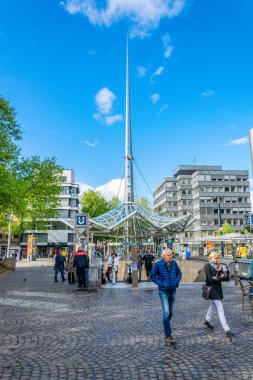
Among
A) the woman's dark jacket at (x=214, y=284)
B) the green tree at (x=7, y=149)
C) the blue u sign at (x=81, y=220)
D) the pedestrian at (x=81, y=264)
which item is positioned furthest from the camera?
the green tree at (x=7, y=149)

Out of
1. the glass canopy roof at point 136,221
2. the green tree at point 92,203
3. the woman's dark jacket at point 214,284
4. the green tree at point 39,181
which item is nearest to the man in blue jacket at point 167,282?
the woman's dark jacket at point 214,284

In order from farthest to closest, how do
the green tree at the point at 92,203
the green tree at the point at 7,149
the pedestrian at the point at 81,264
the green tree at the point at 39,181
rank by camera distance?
the green tree at the point at 92,203, the green tree at the point at 39,181, the green tree at the point at 7,149, the pedestrian at the point at 81,264

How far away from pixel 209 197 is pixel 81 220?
76229mm

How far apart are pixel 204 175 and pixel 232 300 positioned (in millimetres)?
81070

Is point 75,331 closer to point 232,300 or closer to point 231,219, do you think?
point 232,300

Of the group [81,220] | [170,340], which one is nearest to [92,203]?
[81,220]

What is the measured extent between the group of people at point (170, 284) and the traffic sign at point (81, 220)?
369 inches

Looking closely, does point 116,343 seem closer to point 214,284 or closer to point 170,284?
point 170,284

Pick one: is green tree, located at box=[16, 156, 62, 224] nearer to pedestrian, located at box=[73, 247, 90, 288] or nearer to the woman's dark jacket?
pedestrian, located at box=[73, 247, 90, 288]

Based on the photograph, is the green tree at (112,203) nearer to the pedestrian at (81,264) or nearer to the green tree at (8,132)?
the green tree at (8,132)

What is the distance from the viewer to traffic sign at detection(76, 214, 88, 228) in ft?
53.2

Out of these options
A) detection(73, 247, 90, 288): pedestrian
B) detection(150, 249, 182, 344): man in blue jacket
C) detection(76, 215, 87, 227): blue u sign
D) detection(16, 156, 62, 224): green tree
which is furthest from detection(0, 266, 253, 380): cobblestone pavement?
detection(16, 156, 62, 224): green tree

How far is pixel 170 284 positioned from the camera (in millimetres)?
6887

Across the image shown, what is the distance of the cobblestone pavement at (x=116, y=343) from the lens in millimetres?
5105
